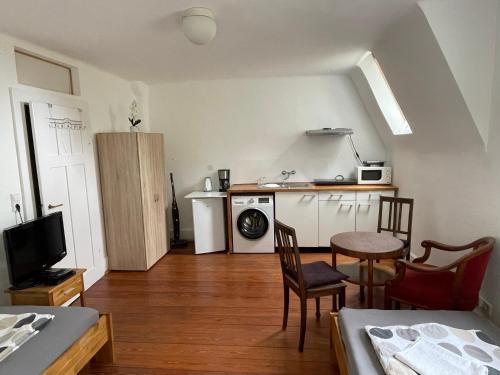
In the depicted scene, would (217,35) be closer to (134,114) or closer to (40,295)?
(134,114)

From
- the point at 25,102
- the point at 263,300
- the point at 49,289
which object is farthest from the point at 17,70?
the point at 263,300

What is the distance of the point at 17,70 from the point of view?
2.72m

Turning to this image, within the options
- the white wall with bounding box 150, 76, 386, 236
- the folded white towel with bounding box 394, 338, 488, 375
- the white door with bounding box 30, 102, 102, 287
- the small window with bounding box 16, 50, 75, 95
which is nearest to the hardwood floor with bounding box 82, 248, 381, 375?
the white door with bounding box 30, 102, 102, 287

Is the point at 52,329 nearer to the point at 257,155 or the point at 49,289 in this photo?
the point at 49,289

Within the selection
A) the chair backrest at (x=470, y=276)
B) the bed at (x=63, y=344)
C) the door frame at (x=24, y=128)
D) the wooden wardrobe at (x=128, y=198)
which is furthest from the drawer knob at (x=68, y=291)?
the chair backrest at (x=470, y=276)

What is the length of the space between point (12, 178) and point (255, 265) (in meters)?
2.69

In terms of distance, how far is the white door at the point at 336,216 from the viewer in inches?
168

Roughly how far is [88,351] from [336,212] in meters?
3.23

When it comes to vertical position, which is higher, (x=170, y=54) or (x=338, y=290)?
(x=170, y=54)

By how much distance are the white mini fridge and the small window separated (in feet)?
6.40

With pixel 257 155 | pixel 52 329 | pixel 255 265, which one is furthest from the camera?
pixel 257 155

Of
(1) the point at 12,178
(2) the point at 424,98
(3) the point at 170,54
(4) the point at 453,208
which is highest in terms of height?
(3) the point at 170,54

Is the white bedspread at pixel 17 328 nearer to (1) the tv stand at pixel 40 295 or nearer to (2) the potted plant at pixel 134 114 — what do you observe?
(1) the tv stand at pixel 40 295

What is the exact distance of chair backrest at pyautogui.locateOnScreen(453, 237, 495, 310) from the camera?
2043 mm
